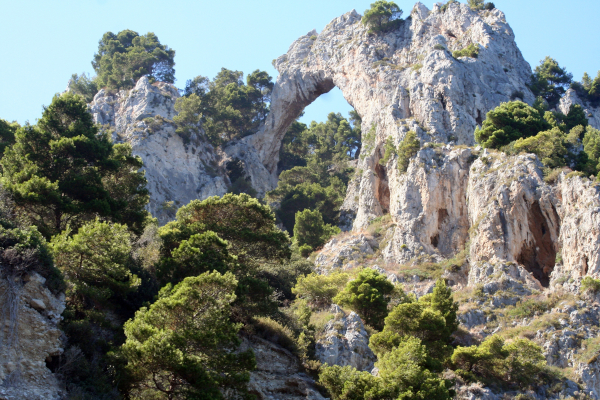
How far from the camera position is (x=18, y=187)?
23234mm

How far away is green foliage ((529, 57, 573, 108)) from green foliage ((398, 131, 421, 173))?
686 inches

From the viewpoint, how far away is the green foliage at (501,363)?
23.7 m

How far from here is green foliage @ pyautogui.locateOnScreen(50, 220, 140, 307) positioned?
1959 cm

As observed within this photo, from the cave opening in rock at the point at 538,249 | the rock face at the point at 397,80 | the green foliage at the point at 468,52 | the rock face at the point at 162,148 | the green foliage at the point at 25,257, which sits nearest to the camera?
the green foliage at the point at 25,257

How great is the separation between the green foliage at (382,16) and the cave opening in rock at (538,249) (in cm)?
3118

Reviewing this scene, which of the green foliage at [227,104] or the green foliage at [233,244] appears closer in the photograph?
the green foliage at [233,244]

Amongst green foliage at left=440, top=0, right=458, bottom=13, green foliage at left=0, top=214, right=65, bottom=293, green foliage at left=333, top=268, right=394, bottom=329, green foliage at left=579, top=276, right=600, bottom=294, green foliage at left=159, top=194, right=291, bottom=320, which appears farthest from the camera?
green foliage at left=440, top=0, right=458, bottom=13

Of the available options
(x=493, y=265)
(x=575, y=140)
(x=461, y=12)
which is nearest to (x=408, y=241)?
(x=493, y=265)

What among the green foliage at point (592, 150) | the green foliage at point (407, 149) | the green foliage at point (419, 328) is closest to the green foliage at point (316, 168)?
the green foliage at point (407, 149)

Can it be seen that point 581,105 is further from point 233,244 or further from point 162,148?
point 162,148

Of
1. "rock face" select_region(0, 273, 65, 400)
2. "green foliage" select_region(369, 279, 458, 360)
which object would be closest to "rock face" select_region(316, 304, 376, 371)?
"green foliage" select_region(369, 279, 458, 360)

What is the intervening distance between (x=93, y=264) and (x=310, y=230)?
2742 cm

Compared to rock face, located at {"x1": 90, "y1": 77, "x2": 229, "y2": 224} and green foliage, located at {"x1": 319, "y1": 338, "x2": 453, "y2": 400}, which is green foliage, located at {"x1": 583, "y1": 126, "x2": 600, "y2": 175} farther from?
rock face, located at {"x1": 90, "y1": 77, "x2": 229, "y2": 224}

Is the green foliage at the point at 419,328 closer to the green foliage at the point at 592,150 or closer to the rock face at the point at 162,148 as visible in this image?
the green foliage at the point at 592,150
